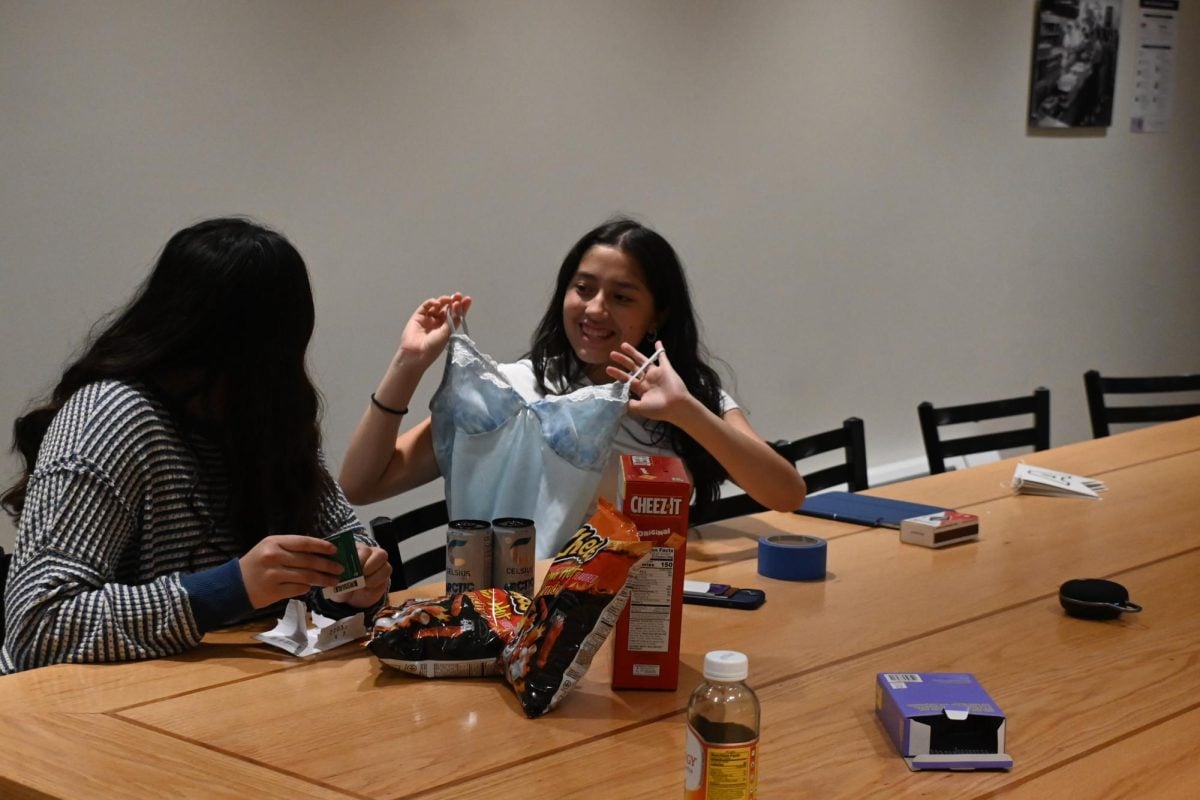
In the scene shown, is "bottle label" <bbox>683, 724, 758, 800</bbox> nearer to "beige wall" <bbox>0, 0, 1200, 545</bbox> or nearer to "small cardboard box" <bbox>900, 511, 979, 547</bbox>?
"small cardboard box" <bbox>900, 511, 979, 547</bbox>

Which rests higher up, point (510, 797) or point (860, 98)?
point (860, 98)

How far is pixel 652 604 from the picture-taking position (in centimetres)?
161

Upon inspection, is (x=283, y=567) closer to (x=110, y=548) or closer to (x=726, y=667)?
(x=110, y=548)

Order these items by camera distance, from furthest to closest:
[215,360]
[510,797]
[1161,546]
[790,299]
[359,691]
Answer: [790,299] < [1161,546] < [215,360] < [359,691] < [510,797]

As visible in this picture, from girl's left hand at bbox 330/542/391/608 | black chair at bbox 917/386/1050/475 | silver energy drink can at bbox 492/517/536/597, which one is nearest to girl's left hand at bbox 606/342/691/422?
silver energy drink can at bbox 492/517/536/597

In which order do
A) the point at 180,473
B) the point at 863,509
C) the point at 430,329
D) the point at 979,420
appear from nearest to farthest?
the point at 180,473
the point at 430,329
the point at 863,509
the point at 979,420

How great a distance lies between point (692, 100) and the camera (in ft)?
14.4

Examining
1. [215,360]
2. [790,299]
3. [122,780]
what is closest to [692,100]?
[790,299]

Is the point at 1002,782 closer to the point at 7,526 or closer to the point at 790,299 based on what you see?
the point at 7,526

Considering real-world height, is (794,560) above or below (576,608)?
below

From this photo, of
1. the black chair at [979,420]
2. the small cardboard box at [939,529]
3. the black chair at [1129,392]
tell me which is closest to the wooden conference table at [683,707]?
the small cardboard box at [939,529]

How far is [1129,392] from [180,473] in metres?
3.24

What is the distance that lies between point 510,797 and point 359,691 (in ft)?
1.19

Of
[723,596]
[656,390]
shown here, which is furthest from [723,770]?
[656,390]
